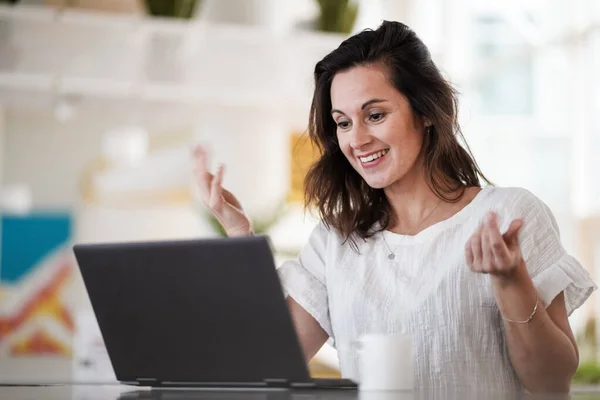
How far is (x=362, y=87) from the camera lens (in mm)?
2014

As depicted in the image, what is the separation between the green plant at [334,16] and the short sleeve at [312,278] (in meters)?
3.62

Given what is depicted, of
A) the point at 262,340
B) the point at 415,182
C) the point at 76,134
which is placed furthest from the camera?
the point at 76,134

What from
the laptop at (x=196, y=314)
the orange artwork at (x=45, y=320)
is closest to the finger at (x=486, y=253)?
the laptop at (x=196, y=314)

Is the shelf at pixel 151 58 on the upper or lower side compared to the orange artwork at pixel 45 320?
upper

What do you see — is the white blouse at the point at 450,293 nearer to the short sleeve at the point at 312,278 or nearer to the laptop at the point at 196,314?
the short sleeve at the point at 312,278

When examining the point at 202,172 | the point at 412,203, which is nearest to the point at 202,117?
the point at 202,172

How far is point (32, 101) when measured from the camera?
5.68 m

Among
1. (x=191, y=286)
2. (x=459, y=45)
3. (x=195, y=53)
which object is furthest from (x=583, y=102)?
(x=191, y=286)

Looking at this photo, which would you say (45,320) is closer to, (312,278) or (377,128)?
(312,278)

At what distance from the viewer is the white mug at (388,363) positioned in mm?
1406

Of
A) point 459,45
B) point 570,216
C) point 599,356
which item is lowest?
point 599,356

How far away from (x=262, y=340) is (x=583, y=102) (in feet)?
16.8

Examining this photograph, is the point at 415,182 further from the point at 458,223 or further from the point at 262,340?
the point at 262,340

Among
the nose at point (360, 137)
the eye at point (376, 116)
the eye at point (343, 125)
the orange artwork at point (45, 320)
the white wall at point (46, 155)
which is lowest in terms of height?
the orange artwork at point (45, 320)
